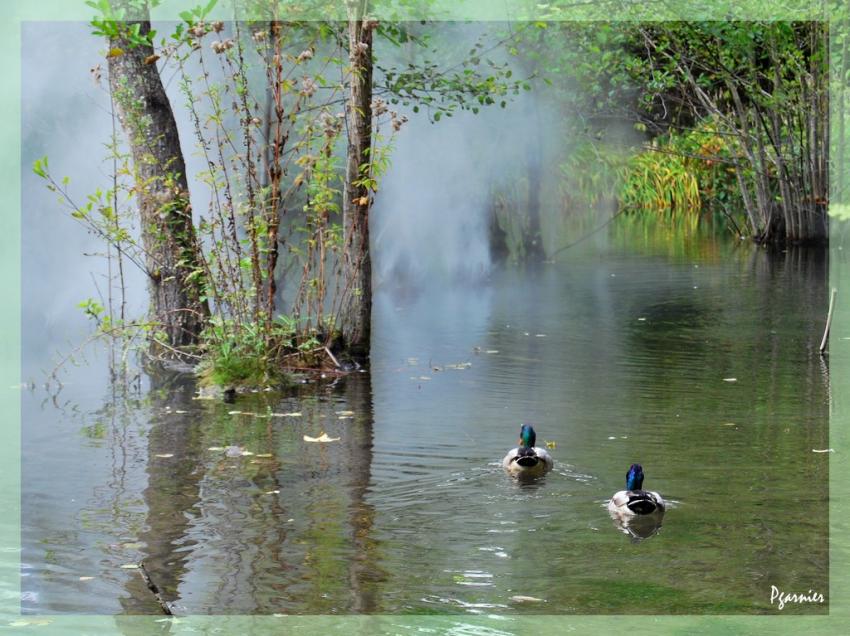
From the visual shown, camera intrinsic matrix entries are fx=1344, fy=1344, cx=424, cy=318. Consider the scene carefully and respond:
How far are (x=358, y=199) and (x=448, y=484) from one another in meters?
4.80

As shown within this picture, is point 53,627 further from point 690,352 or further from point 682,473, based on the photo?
point 690,352

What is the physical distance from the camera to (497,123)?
81.9 feet

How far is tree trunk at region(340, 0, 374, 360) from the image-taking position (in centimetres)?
1251

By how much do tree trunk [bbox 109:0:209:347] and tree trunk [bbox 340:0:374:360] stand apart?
56.4 inches

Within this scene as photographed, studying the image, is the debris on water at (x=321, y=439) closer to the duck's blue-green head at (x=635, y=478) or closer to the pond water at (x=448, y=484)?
the pond water at (x=448, y=484)

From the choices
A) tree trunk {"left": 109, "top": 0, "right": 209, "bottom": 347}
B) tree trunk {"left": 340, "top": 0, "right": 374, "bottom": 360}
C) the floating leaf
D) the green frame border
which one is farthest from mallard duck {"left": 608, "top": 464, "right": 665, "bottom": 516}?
tree trunk {"left": 109, "top": 0, "right": 209, "bottom": 347}

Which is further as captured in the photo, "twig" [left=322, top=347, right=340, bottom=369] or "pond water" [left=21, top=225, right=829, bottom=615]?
"twig" [left=322, top=347, right=340, bottom=369]

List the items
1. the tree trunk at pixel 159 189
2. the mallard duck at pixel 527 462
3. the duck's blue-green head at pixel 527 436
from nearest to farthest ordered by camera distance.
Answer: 1. the mallard duck at pixel 527 462
2. the duck's blue-green head at pixel 527 436
3. the tree trunk at pixel 159 189

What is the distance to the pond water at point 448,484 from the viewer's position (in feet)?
20.7

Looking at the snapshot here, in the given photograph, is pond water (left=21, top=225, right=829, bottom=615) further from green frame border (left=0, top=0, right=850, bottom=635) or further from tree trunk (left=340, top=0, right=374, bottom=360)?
tree trunk (left=340, top=0, right=374, bottom=360)

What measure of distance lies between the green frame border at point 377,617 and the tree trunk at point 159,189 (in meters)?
1.67

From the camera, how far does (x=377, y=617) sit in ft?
19.4

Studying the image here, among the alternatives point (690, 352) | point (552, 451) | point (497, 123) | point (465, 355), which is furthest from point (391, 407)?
point (497, 123)

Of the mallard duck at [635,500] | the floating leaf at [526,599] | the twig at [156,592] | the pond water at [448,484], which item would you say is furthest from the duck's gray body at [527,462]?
the twig at [156,592]
